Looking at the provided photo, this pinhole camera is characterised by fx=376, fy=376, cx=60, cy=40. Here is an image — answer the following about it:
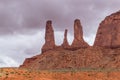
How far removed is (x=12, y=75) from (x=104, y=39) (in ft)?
400

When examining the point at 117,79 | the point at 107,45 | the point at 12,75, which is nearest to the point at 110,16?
the point at 107,45

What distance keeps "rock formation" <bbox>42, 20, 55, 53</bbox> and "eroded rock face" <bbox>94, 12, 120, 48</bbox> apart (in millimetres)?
21717

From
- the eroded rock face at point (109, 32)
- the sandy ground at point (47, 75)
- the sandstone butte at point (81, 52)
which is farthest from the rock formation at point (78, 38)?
the sandy ground at point (47, 75)

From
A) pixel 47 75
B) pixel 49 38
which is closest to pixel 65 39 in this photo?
pixel 49 38

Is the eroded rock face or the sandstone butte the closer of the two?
the sandstone butte

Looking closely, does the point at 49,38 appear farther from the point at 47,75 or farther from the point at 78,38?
the point at 47,75

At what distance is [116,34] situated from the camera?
168m

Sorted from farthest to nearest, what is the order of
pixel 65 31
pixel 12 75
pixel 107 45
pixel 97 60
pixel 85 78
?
1. pixel 65 31
2. pixel 107 45
3. pixel 97 60
4. pixel 85 78
5. pixel 12 75

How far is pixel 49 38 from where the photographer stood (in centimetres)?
18475

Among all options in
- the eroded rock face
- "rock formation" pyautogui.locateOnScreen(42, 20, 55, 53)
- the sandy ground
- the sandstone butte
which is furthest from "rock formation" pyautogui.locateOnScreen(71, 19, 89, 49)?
the sandy ground

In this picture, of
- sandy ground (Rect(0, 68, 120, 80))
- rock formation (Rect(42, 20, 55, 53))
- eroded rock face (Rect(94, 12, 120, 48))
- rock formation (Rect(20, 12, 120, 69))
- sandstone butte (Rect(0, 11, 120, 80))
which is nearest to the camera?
sandy ground (Rect(0, 68, 120, 80))

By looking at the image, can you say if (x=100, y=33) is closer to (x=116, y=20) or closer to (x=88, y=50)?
(x=116, y=20)

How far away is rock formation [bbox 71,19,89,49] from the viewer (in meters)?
171

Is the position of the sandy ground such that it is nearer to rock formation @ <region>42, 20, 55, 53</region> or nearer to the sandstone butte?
the sandstone butte
